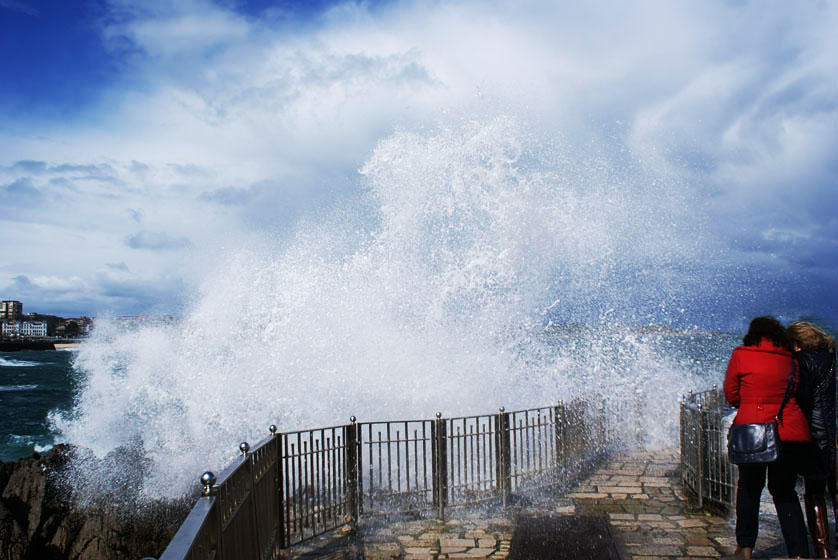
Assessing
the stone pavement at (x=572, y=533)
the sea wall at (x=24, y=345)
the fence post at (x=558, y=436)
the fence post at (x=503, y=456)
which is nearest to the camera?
the stone pavement at (x=572, y=533)

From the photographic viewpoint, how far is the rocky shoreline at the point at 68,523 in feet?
50.0

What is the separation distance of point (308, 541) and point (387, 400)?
10.1 m

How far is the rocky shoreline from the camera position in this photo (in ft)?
50.0

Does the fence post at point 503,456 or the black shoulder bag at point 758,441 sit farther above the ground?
the black shoulder bag at point 758,441

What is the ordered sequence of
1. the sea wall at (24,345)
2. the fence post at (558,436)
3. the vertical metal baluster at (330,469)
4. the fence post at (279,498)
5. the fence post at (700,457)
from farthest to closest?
1. the sea wall at (24,345)
2. the fence post at (558,436)
3. the fence post at (700,457)
4. the vertical metal baluster at (330,469)
5. the fence post at (279,498)

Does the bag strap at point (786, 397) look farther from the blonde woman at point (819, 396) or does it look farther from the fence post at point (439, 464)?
the fence post at point (439, 464)

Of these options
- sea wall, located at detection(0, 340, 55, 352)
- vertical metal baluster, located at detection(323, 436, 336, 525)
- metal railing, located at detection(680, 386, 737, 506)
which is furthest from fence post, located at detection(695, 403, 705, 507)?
sea wall, located at detection(0, 340, 55, 352)

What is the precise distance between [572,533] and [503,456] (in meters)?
1.62

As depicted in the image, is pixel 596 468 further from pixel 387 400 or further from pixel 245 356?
pixel 245 356

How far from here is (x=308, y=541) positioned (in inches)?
263

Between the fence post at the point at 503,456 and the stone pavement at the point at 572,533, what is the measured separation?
0.26 m

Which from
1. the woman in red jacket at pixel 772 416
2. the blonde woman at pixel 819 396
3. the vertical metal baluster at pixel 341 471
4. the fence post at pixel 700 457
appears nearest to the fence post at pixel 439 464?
the vertical metal baluster at pixel 341 471

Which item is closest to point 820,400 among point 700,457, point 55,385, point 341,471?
point 700,457

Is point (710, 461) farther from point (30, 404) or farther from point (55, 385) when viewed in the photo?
point (55, 385)
